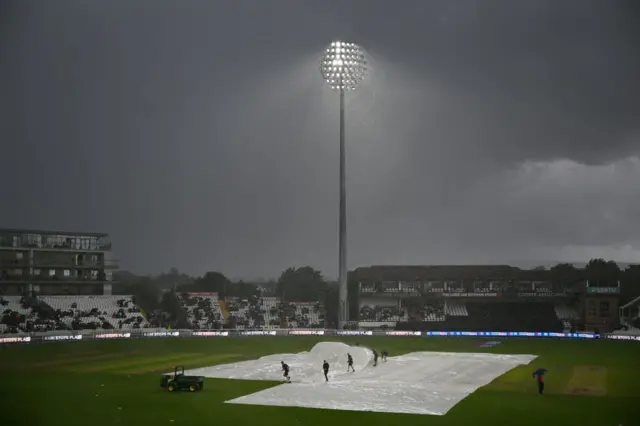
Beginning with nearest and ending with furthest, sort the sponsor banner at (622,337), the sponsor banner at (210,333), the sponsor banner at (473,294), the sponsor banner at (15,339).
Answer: the sponsor banner at (15,339) < the sponsor banner at (622,337) < the sponsor banner at (210,333) < the sponsor banner at (473,294)

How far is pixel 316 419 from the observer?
29125 mm

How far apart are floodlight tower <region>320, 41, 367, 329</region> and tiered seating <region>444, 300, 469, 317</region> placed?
18.6 meters

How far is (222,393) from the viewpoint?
118 feet

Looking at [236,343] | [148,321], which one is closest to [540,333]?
[236,343]

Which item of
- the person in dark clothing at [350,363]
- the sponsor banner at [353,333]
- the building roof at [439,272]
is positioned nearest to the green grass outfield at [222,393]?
the person in dark clothing at [350,363]

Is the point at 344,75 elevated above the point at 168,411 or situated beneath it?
elevated above

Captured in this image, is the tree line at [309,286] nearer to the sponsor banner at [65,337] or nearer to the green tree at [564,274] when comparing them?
the green tree at [564,274]

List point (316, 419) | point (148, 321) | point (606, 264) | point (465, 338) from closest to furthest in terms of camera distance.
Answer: point (316, 419), point (465, 338), point (148, 321), point (606, 264)

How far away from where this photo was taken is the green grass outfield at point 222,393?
29062 millimetres

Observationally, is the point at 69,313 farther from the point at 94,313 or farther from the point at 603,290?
the point at 603,290

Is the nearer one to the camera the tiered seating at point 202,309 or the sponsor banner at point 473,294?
the tiered seating at point 202,309

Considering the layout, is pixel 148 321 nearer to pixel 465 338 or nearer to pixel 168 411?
pixel 465 338

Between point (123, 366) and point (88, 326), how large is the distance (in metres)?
31.2

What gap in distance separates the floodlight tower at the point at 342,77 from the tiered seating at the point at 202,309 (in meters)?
20.4
